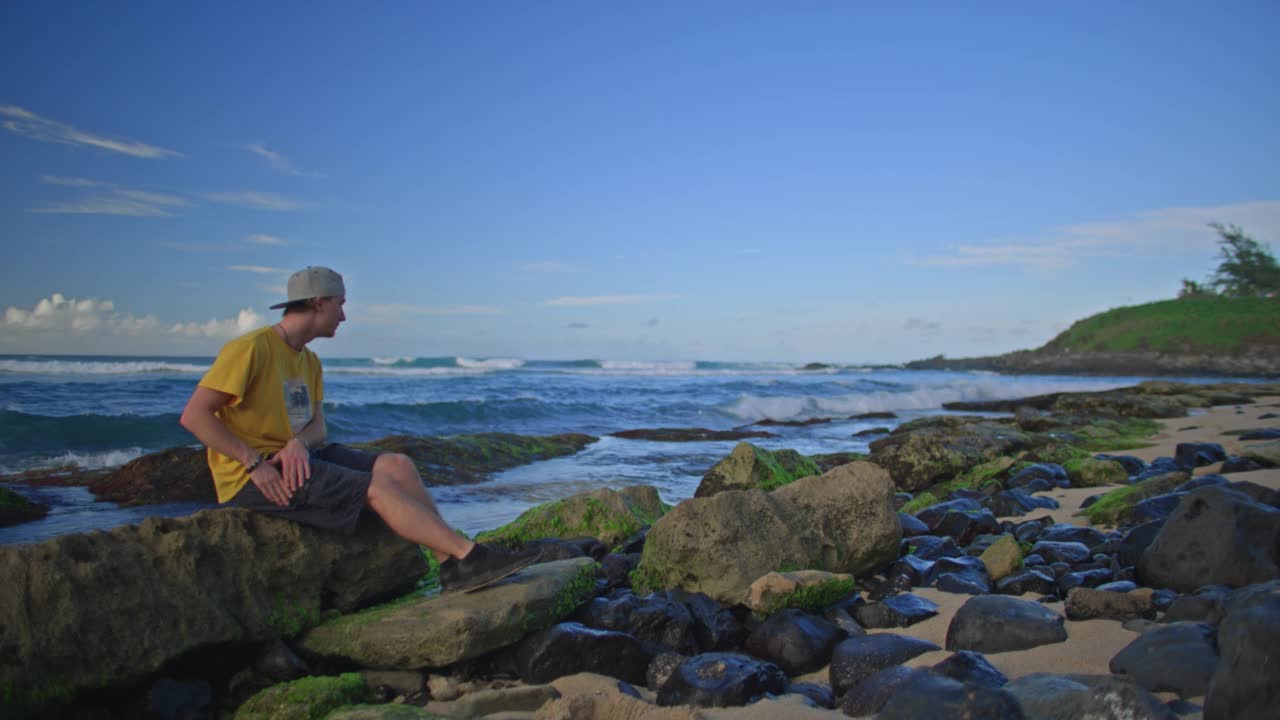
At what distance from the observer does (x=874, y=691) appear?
10.4 ft

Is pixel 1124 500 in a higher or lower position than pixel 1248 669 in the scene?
lower

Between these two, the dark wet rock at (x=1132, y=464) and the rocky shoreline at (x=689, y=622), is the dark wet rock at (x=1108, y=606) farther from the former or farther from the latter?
the dark wet rock at (x=1132, y=464)

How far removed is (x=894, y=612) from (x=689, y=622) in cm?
122

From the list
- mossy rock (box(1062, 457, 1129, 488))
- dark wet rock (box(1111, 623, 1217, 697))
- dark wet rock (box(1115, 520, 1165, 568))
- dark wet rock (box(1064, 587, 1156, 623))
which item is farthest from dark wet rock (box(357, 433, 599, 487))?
dark wet rock (box(1111, 623, 1217, 697))

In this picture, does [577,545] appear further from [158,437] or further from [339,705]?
[158,437]

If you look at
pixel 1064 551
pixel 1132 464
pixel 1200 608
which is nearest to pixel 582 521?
pixel 1064 551

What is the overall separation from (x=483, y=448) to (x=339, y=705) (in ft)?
30.5

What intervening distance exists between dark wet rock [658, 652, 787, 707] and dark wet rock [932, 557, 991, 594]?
1.84 metres

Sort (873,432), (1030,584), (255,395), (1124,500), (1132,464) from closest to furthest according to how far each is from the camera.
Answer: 1. (255,395)
2. (1030,584)
3. (1124,500)
4. (1132,464)
5. (873,432)

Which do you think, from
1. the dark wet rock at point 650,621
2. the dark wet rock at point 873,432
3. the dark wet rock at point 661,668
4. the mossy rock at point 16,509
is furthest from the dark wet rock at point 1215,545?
the dark wet rock at point 873,432

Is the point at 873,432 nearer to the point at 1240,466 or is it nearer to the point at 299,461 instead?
the point at 1240,466

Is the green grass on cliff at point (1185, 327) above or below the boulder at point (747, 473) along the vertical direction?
above

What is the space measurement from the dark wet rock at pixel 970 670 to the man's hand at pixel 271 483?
336 cm

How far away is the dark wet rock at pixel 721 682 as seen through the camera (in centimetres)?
335
